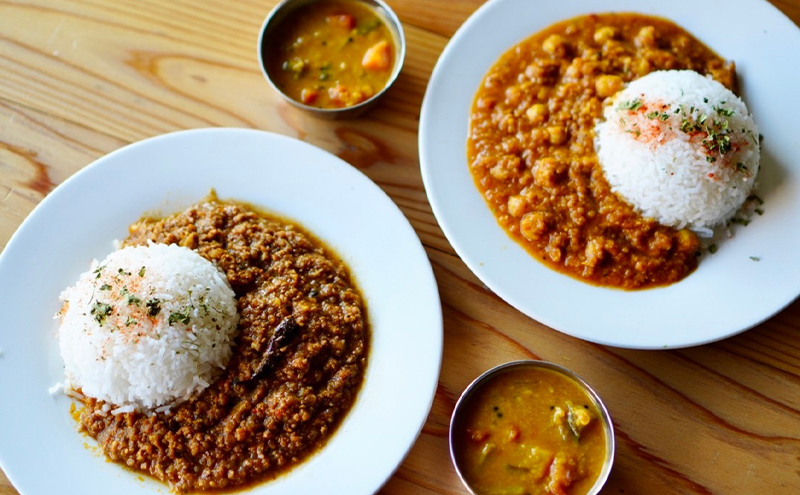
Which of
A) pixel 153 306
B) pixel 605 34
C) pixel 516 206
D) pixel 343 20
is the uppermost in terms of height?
pixel 605 34

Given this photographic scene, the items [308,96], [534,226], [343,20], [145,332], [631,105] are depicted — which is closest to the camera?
[145,332]

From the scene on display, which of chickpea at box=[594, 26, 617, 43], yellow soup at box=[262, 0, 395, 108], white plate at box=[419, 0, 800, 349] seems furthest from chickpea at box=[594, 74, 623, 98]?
yellow soup at box=[262, 0, 395, 108]

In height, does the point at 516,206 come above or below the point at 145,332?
above

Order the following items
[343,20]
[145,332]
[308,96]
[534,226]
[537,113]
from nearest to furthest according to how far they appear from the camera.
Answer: [145,332], [534,226], [537,113], [308,96], [343,20]

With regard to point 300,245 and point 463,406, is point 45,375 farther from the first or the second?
point 463,406

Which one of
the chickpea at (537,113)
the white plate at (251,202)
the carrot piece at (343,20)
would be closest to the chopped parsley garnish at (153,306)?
the white plate at (251,202)

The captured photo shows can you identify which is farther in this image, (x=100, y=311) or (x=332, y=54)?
(x=332, y=54)

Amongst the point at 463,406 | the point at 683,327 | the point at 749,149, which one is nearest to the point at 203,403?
the point at 463,406

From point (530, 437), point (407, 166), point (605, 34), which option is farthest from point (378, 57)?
point (530, 437)

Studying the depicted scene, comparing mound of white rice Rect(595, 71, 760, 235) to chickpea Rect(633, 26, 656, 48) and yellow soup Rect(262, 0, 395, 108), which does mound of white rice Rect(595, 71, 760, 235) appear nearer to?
chickpea Rect(633, 26, 656, 48)

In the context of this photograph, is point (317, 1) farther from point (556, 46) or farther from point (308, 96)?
point (556, 46)
